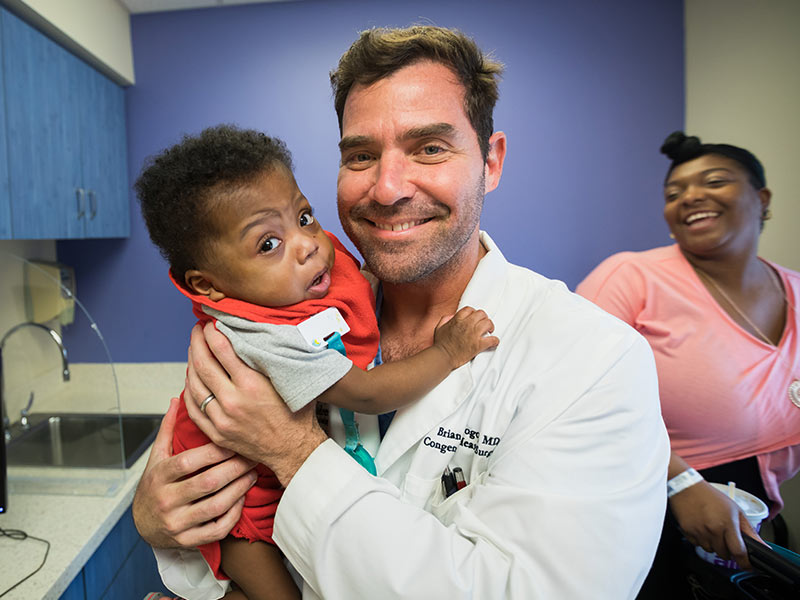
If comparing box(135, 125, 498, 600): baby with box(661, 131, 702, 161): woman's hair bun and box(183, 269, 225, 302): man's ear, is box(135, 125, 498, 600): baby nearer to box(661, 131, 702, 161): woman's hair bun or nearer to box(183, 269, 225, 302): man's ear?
box(183, 269, 225, 302): man's ear

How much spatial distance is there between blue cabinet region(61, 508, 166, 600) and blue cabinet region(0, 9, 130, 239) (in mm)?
1294

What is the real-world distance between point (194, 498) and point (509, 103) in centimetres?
274

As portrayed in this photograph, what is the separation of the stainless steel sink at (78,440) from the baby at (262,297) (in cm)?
141

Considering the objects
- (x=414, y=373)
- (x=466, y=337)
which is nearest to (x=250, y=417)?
(x=414, y=373)

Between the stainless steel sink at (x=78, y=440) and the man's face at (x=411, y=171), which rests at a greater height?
the man's face at (x=411, y=171)

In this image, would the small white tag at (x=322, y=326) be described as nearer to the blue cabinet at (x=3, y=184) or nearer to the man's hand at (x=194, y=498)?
the man's hand at (x=194, y=498)

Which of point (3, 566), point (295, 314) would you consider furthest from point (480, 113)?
point (3, 566)

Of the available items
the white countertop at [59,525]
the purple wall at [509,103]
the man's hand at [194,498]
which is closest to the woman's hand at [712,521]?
the man's hand at [194,498]

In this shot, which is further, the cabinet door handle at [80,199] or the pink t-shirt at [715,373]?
the cabinet door handle at [80,199]

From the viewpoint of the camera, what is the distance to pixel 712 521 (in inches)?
52.6

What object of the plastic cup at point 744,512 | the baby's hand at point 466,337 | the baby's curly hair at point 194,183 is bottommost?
the plastic cup at point 744,512

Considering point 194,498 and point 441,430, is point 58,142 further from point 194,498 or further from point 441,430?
point 441,430

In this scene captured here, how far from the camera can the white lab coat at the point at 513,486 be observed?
71 cm

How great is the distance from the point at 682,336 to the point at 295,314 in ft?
4.82
